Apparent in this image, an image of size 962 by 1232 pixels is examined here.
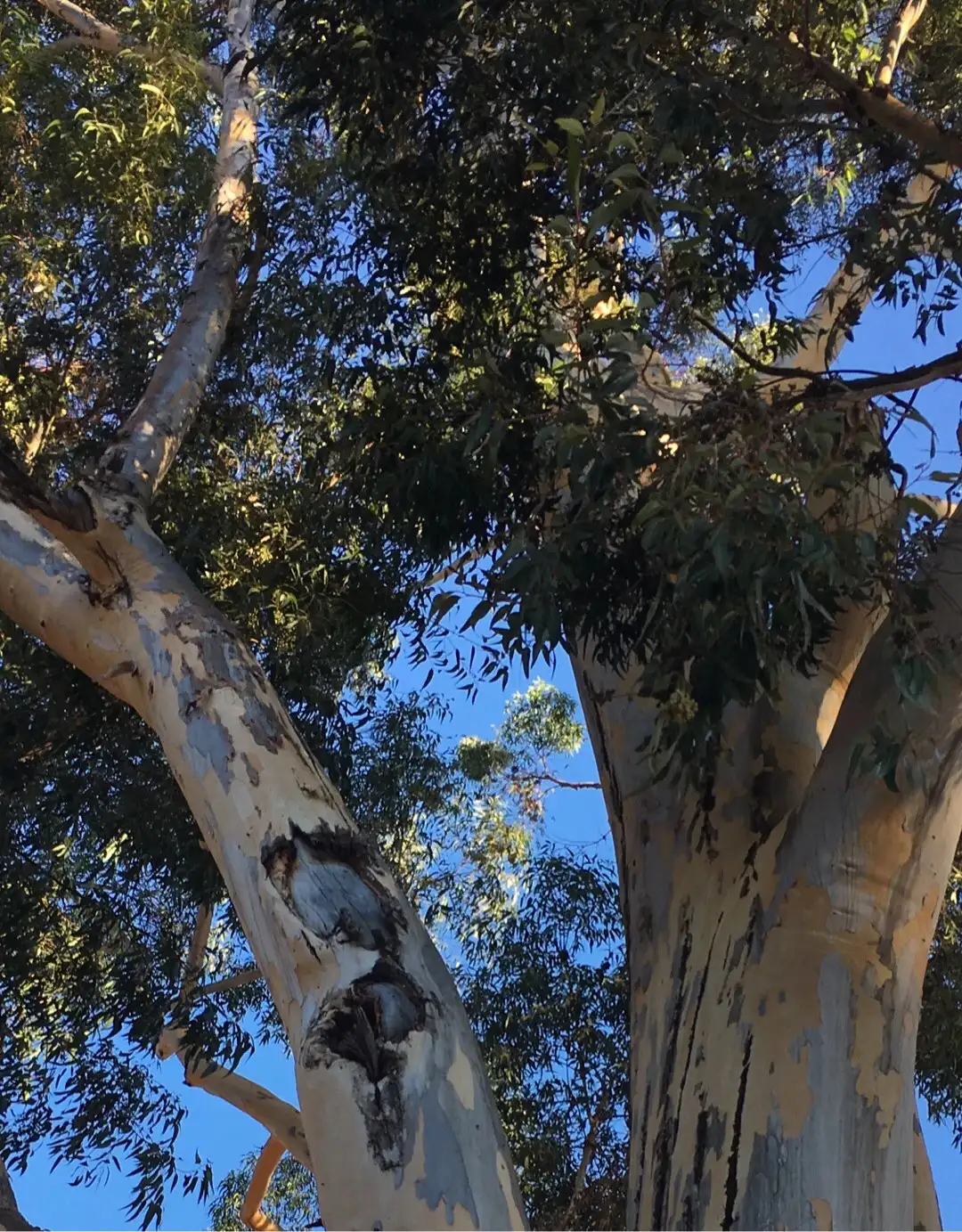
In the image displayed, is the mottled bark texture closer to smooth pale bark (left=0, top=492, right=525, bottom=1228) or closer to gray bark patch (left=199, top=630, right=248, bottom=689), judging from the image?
smooth pale bark (left=0, top=492, right=525, bottom=1228)

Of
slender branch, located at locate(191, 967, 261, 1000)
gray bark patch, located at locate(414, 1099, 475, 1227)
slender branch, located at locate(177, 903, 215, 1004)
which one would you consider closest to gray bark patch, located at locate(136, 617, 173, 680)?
gray bark patch, located at locate(414, 1099, 475, 1227)

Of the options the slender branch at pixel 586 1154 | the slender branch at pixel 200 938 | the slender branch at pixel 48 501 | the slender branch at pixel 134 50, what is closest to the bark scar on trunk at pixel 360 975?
the slender branch at pixel 48 501

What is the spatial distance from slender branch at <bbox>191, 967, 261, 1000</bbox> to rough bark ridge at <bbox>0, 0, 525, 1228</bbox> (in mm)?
2485

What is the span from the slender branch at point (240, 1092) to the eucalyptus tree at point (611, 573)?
0.04m

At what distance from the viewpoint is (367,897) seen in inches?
86.6

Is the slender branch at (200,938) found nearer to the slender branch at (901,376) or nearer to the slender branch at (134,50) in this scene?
the slender branch at (901,376)

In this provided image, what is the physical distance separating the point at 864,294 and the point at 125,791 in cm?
342

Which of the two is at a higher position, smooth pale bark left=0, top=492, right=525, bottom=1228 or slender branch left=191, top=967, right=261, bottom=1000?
slender branch left=191, top=967, right=261, bottom=1000

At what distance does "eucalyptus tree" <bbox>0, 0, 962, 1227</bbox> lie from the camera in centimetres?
220

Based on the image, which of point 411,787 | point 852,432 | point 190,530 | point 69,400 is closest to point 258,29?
point 69,400

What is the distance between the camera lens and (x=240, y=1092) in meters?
5.50

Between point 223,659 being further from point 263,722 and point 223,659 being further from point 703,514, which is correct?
point 703,514

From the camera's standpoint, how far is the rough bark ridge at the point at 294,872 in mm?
1829

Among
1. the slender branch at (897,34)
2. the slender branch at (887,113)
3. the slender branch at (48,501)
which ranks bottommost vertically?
the slender branch at (48,501)
